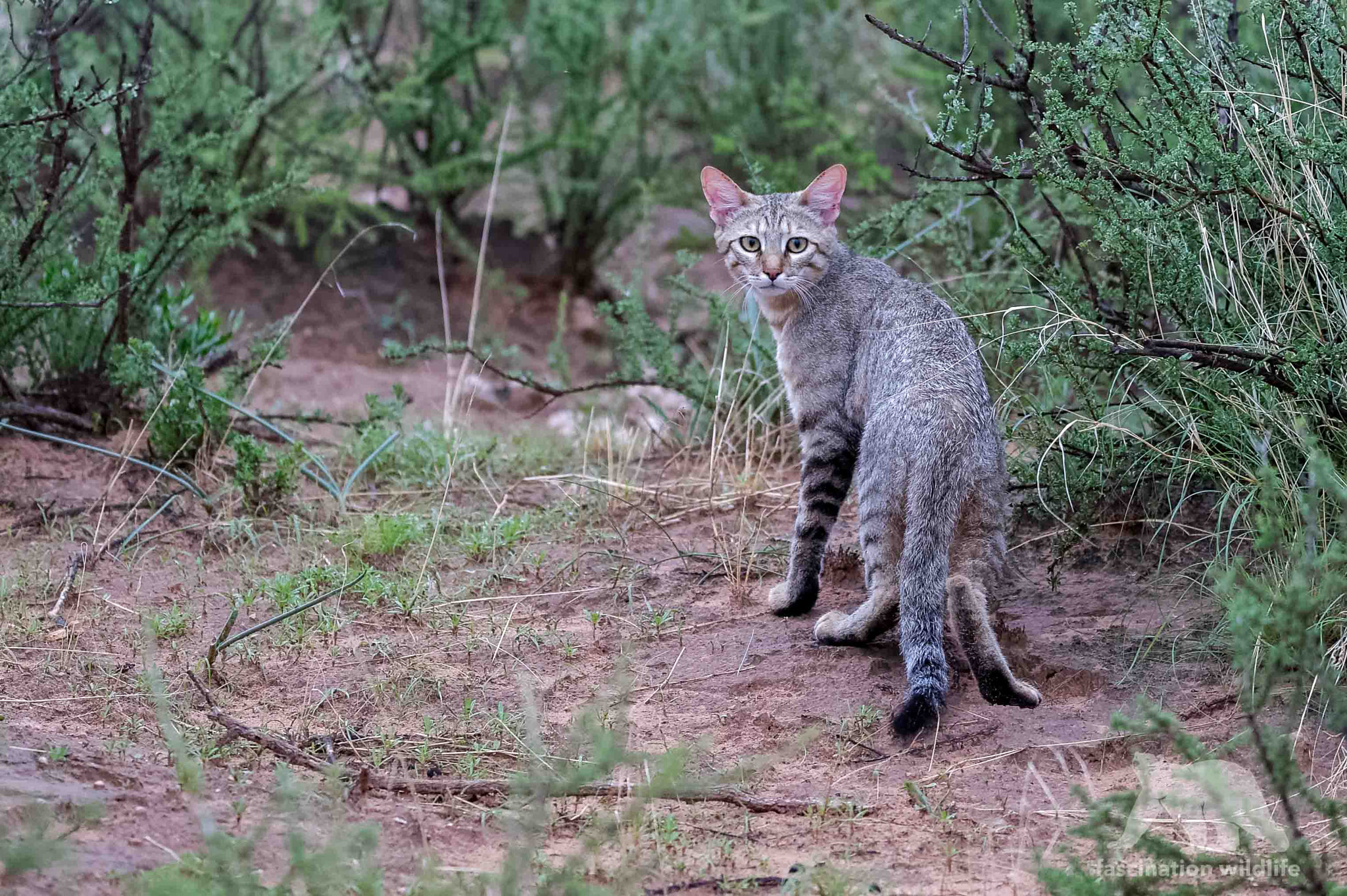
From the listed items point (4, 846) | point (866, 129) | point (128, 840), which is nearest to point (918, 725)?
point (128, 840)

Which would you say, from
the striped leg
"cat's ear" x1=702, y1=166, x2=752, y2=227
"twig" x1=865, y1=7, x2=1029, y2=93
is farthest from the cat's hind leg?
"cat's ear" x1=702, y1=166, x2=752, y2=227

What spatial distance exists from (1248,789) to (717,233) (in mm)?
2535

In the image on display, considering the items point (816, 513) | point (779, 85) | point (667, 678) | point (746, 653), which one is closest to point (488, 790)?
point (667, 678)

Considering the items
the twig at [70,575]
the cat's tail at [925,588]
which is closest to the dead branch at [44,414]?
the twig at [70,575]

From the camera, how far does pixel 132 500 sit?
4508 mm

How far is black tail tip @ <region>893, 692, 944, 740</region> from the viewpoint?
308 centimetres

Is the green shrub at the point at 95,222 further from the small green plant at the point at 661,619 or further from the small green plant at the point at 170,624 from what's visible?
the small green plant at the point at 661,619

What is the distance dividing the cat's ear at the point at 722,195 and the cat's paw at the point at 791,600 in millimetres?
1373

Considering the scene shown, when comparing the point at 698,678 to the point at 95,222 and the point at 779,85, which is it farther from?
the point at 779,85

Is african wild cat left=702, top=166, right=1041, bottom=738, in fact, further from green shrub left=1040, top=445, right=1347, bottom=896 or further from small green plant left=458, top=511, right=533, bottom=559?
small green plant left=458, top=511, right=533, bottom=559

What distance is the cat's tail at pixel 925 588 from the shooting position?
3105 millimetres

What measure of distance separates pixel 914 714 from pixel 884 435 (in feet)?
2.63

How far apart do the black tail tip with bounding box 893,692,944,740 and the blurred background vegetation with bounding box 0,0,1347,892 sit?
0.83m

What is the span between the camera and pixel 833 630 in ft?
11.9
